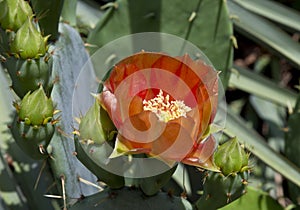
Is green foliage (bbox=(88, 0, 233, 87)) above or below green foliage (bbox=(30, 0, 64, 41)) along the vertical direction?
below

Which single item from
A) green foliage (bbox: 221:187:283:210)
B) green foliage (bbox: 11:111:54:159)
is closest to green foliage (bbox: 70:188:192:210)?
green foliage (bbox: 11:111:54:159)

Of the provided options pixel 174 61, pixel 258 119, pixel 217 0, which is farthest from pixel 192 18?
pixel 258 119

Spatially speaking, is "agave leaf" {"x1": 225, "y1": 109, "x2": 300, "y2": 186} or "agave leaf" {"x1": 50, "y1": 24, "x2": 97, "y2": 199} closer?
"agave leaf" {"x1": 50, "y1": 24, "x2": 97, "y2": 199}

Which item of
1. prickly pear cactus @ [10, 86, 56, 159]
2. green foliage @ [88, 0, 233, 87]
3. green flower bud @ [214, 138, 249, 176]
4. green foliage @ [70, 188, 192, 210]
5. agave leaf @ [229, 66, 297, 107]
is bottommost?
agave leaf @ [229, 66, 297, 107]

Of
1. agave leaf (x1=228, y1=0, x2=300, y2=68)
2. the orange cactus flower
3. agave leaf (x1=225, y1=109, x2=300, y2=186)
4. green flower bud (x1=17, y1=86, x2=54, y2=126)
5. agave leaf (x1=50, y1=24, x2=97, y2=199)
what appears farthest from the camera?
agave leaf (x1=228, y1=0, x2=300, y2=68)

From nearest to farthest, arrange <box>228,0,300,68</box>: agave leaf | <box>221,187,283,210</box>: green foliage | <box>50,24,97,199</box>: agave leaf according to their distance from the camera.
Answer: <box>50,24,97,199</box>: agave leaf → <box>221,187,283,210</box>: green foliage → <box>228,0,300,68</box>: agave leaf

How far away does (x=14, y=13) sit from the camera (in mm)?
1186

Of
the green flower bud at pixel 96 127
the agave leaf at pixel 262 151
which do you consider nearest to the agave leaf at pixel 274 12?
the agave leaf at pixel 262 151

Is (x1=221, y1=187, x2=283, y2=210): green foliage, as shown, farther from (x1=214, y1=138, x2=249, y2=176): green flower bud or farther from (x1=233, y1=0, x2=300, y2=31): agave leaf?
(x1=233, y1=0, x2=300, y2=31): agave leaf

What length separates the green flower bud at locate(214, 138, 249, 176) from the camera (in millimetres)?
1073

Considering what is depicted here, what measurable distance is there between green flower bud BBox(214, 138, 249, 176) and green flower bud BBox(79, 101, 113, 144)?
7.0 inches

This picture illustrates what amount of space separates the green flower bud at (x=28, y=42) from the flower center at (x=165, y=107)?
0.21m

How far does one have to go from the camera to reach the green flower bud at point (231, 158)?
107 cm

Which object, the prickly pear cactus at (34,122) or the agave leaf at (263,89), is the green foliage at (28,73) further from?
the agave leaf at (263,89)
